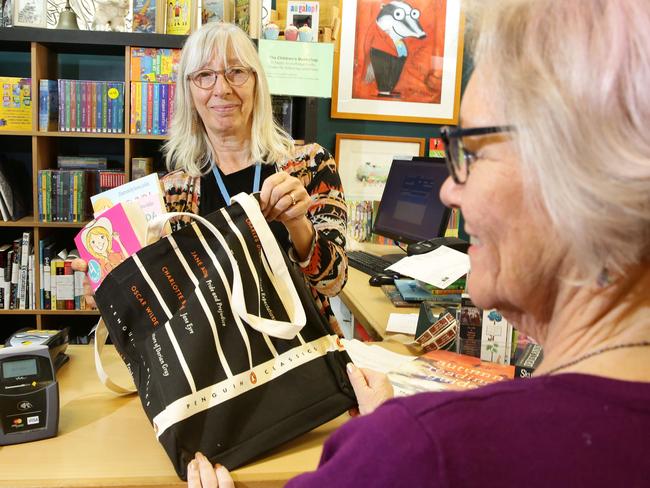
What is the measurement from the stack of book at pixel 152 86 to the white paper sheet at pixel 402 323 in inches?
70.0

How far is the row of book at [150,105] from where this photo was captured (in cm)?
322

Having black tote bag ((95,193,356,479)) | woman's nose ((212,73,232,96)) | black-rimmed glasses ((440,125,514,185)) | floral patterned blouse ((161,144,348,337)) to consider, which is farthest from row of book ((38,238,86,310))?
black-rimmed glasses ((440,125,514,185))

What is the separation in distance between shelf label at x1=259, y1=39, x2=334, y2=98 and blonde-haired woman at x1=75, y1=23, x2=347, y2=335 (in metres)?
1.19

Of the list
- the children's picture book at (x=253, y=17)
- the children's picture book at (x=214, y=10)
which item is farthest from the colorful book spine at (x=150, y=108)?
the children's picture book at (x=253, y=17)

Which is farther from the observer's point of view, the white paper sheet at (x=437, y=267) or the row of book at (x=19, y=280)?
the row of book at (x=19, y=280)

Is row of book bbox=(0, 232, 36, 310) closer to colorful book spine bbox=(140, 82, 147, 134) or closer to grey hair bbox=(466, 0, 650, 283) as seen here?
colorful book spine bbox=(140, 82, 147, 134)

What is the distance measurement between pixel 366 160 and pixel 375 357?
2.37 m

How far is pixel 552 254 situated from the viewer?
2.04ft

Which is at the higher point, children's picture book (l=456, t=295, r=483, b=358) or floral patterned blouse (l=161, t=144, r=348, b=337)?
floral patterned blouse (l=161, t=144, r=348, b=337)

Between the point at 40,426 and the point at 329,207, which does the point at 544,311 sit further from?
the point at 329,207

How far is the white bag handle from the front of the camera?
112cm

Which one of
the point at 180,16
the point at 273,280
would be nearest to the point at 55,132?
the point at 180,16

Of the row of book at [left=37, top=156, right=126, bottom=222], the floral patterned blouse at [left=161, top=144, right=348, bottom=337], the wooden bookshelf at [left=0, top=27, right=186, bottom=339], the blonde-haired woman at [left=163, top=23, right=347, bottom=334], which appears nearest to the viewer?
the floral patterned blouse at [left=161, top=144, right=348, bottom=337]

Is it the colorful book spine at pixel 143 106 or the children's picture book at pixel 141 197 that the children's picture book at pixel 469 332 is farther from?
the colorful book spine at pixel 143 106
